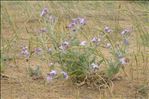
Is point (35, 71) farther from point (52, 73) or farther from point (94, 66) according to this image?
point (94, 66)

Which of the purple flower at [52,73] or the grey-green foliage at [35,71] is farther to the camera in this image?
the grey-green foliage at [35,71]

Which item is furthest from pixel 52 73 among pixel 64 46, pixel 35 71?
pixel 35 71

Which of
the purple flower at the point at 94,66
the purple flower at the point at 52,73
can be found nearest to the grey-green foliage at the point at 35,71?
the purple flower at the point at 52,73

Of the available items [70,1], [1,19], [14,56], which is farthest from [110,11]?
[14,56]

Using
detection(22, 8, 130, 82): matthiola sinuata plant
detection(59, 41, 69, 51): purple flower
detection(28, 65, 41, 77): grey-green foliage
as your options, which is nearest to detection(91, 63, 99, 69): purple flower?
detection(22, 8, 130, 82): matthiola sinuata plant

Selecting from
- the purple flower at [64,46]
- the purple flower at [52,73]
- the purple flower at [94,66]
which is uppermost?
the purple flower at [64,46]

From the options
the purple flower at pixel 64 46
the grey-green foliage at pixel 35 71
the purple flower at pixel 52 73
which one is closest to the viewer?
the purple flower at pixel 52 73

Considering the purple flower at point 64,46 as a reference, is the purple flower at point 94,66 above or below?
below

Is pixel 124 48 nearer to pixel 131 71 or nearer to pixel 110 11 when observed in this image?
pixel 131 71

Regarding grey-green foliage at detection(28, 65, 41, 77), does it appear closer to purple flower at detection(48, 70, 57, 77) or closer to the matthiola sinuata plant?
the matthiola sinuata plant

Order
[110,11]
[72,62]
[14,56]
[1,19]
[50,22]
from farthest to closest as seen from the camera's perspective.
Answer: [110,11], [1,19], [14,56], [50,22], [72,62]

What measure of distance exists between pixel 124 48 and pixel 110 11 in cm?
294

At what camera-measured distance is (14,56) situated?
14.4 feet

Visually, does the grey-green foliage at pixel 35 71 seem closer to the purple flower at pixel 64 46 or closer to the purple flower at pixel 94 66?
the purple flower at pixel 64 46
